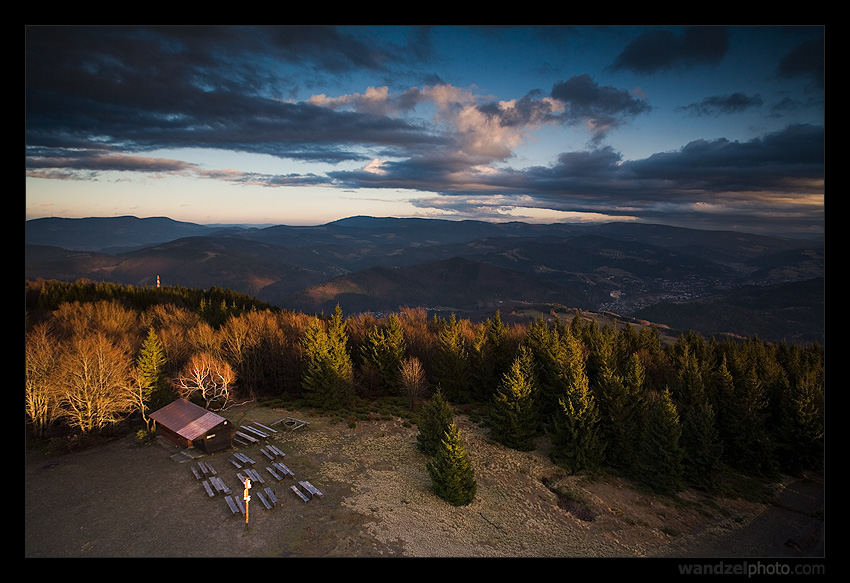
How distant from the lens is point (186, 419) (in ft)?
108

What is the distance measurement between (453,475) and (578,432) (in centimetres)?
1535

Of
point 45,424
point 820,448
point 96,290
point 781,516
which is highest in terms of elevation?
point 96,290

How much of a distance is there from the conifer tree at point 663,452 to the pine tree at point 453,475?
17744 mm

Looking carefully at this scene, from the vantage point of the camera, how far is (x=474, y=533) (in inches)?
969

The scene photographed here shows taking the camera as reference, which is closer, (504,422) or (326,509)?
(326,509)

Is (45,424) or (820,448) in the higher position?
(45,424)

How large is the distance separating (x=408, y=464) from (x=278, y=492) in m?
11.2

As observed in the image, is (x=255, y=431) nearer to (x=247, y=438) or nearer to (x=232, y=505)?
(x=247, y=438)

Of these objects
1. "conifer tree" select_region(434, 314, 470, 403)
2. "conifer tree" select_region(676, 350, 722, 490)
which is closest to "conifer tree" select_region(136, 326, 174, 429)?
"conifer tree" select_region(434, 314, 470, 403)

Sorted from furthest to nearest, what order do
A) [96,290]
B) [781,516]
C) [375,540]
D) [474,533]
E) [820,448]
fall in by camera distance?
[96,290] < [820,448] < [781,516] < [474,533] < [375,540]

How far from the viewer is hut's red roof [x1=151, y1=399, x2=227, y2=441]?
1253 inches

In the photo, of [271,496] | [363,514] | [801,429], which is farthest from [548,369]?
[271,496]

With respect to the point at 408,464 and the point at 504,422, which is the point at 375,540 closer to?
the point at 408,464
